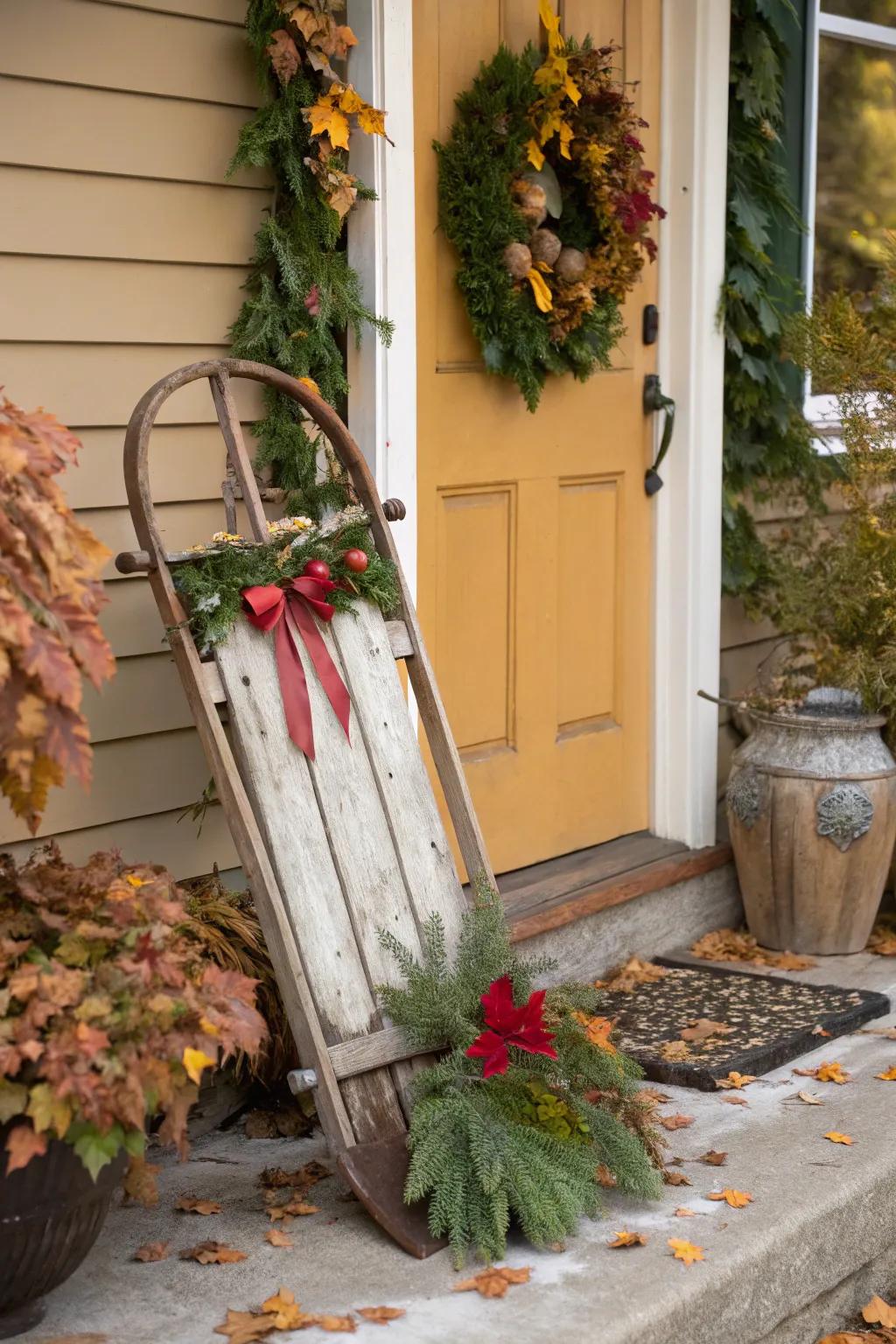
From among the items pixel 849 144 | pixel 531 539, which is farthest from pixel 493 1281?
pixel 849 144

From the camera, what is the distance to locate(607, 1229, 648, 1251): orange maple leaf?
8.45 feet

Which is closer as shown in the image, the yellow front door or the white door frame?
the yellow front door

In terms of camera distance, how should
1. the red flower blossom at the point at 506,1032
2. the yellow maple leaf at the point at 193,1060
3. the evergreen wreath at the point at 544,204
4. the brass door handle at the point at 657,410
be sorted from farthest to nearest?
the brass door handle at the point at 657,410 < the evergreen wreath at the point at 544,204 < the red flower blossom at the point at 506,1032 < the yellow maple leaf at the point at 193,1060

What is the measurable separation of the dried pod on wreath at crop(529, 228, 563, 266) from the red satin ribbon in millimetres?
1100

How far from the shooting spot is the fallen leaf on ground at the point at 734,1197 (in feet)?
8.98

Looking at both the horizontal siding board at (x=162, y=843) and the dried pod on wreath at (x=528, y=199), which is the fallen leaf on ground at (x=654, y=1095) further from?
the dried pod on wreath at (x=528, y=199)

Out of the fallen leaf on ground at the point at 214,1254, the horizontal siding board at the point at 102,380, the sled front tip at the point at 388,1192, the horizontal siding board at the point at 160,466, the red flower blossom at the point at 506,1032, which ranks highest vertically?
the horizontal siding board at the point at 102,380

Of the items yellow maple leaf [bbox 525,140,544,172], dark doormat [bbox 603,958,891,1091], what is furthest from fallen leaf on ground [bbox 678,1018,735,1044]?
yellow maple leaf [bbox 525,140,544,172]

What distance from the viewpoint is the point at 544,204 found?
3.59 meters

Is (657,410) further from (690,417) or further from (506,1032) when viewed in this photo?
(506,1032)

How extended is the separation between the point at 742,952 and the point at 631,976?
40cm

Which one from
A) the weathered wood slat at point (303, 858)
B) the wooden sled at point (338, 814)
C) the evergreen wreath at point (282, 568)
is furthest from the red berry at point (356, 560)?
the weathered wood slat at point (303, 858)

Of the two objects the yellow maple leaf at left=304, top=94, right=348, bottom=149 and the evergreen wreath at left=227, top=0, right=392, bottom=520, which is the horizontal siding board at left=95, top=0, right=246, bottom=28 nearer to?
the evergreen wreath at left=227, top=0, right=392, bottom=520

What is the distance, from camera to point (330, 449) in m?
3.30
